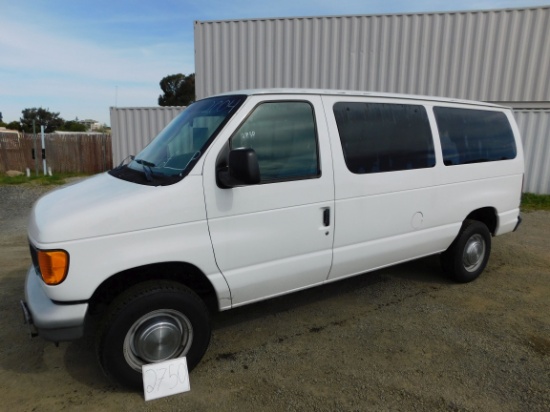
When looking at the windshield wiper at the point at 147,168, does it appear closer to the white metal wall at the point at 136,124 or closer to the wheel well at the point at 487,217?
the wheel well at the point at 487,217

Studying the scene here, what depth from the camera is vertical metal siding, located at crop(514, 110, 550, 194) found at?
9758mm

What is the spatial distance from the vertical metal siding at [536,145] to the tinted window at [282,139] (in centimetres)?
909

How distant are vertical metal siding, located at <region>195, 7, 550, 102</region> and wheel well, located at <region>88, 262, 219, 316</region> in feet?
29.7

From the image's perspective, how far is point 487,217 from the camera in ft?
15.3

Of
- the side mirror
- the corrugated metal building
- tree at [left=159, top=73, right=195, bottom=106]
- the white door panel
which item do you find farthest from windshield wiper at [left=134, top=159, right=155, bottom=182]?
tree at [left=159, top=73, right=195, bottom=106]

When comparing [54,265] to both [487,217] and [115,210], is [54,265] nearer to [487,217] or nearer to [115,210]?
[115,210]

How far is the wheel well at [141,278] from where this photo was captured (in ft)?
8.64

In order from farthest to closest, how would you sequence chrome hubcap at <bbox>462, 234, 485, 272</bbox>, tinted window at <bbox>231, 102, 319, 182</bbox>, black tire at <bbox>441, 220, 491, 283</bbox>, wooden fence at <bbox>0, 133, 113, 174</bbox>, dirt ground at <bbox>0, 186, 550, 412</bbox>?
1. wooden fence at <bbox>0, 133, 113, 174</bbox>
2. chrome hubcap at <bbox>462, 234, 485, 272</bbox>
3. black tire at <bbox>441, 220, 491, 283</bbox>
4. tinted window at <bbox>231, 102, 319, 182</bbox>
5. dirt ground at <bbox>0, 186, 550, 412</bbox>

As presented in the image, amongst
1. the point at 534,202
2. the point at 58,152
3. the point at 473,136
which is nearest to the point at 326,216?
the point at 473,136

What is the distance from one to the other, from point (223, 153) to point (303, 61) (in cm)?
895

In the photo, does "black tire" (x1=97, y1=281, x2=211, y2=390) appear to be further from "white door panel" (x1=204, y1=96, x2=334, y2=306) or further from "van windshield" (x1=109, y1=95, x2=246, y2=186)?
"van windshield" (x1=109, y1=95, x2=246, y2=186)

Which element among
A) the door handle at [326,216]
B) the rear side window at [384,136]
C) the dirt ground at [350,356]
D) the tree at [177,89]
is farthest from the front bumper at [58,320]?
the tree at [177,89]

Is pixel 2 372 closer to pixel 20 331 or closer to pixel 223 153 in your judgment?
pixel 20 331

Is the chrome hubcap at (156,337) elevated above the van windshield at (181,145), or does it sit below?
below
